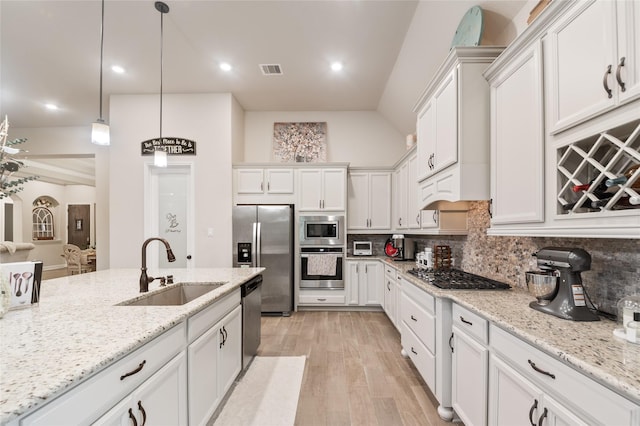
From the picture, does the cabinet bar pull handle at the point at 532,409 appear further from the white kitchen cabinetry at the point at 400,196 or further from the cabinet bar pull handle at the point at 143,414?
the white kitchen cabinetry at the point at 400,196

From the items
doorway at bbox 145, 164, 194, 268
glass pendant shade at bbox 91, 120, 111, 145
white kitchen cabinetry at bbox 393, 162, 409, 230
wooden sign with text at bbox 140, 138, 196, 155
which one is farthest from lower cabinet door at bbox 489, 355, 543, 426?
wooden sign with text at bbox 140, 138, 196, 155

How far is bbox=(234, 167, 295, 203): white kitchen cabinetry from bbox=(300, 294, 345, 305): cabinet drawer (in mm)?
1543

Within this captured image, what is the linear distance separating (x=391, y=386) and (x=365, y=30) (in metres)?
3.42

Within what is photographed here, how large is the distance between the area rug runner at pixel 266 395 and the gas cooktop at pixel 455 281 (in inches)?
57.1

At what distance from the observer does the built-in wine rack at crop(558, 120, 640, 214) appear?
106 centimetres

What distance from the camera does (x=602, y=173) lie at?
115cm

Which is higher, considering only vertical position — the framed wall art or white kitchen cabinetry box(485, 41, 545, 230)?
the framed wall art

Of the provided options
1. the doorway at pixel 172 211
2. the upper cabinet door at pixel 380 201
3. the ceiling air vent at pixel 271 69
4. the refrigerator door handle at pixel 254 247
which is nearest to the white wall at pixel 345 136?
the upper cabinet door at pixel 380 201

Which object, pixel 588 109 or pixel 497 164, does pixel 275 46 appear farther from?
pixel 588 109

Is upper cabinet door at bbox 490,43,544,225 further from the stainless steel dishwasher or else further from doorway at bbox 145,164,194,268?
doorway at bbox 145,164,194,268

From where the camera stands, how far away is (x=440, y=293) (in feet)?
6.49

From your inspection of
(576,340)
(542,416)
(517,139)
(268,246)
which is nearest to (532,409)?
(542,416)

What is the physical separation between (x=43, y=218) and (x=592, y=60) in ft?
40.0

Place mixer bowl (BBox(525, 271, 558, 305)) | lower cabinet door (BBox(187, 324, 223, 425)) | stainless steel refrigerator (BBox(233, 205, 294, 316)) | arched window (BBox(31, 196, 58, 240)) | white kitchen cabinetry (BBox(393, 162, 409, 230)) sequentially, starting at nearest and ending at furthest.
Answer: mixer bowl (BBox(525, 271, 558, 305)) < lower cabinet door (BBox(187, 324, 223, 425)) < white kitchen cabinetry (BBox(393, 162, 409, 230)) < stainless steel refrigerator (BBox(233, 205, 294, 316)) < arched window (BBox(31, 196, 58, 240))
